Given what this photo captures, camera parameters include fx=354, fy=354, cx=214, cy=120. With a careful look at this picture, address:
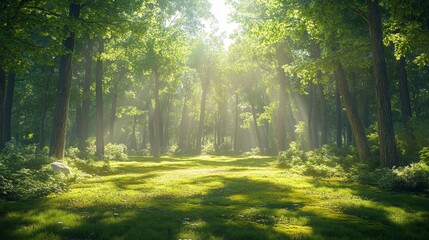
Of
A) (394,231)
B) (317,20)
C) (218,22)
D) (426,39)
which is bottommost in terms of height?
(394,231)

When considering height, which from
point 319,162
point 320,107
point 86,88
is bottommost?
point 319,162

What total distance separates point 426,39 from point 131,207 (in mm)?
14062

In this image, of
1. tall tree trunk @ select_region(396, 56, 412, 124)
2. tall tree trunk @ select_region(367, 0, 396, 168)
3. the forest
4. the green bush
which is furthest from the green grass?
tall tree trunk @ select_region(396, 56, 412, 124)

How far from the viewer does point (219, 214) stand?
31.3 feet

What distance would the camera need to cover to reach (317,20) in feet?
56.4

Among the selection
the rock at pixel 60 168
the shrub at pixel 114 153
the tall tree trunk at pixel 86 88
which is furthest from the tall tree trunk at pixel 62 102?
the shrub at pixel 114 153

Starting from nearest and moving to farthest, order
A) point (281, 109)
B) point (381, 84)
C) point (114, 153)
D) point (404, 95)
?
point (381, 84)
point (404, 95)
point (114, 153)
point (281, 109)

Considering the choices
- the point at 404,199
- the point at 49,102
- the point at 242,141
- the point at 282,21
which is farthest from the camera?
the point at 242,141

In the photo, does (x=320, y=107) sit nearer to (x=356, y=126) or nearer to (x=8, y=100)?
(x=356, y=126)

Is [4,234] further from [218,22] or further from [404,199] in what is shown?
[218,22]

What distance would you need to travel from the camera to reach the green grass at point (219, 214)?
7.61 metres

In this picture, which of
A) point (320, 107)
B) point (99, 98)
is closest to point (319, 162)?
point (320, 107)

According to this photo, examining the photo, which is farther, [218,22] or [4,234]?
[218,22]

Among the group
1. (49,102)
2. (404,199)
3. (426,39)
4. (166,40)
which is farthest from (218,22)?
(404,199)
